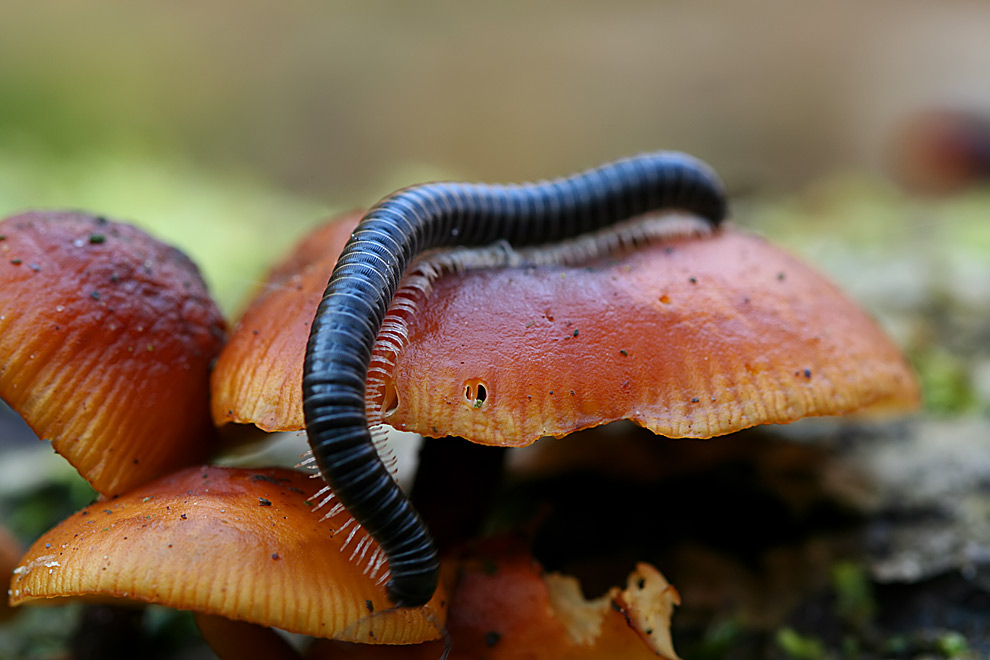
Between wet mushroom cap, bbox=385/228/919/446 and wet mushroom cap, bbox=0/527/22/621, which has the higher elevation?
wet mushroom cap, bbox=385/228/919/446

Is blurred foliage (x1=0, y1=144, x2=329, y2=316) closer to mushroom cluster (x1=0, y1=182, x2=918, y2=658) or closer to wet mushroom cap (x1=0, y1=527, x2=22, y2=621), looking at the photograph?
wet mushroom cap (x1=0, y1=527, x2=22, y2=621)

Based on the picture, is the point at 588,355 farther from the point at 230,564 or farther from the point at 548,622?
the point at 230,564

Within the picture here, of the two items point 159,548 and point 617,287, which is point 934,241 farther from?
point 159,548

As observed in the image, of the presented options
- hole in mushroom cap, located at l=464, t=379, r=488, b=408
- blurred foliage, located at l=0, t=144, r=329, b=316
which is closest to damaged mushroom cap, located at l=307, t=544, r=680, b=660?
hole in mushroom cap, located at l=464, t=379, r=488, b=408

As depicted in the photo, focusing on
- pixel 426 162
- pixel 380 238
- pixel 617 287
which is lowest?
pixel 426 162

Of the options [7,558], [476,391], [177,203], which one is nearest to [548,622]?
[476,391]

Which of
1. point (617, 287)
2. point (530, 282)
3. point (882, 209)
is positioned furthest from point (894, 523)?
point (882, 209)
